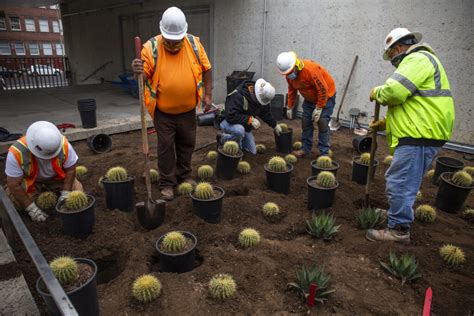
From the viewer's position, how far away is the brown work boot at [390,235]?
3.39 m

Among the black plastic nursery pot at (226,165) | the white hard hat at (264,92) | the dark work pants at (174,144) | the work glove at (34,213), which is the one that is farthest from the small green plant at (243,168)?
the work glove at (34,213)

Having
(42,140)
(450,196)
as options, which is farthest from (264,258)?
(450,196)

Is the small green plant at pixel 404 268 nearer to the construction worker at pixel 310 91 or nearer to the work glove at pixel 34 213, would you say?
the construction worker at pixel 310 91

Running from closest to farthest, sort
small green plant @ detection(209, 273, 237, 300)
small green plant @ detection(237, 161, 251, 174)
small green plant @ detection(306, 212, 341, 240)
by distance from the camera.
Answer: small green plant @ detection(209, 273, 237, 300) → small green plant @ detection(306, 212, 341, 240) → small green plant @ detection(237, 161, 251, 174)

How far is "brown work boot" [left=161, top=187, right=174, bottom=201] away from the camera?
4188mm

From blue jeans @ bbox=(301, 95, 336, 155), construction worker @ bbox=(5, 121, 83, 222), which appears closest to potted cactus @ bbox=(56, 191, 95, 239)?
construction worker @ bbox=(5, 121, 83, 222)

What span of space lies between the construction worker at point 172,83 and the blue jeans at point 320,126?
6.74 feet

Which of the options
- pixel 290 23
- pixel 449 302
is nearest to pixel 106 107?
pixel 290 23

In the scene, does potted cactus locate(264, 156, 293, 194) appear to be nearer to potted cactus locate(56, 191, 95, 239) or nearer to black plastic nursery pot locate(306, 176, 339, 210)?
black plastic nursery pot locate(306, 176, 339, 210)

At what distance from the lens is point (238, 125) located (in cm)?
545

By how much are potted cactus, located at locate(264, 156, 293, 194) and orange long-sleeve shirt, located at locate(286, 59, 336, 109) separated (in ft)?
4.69

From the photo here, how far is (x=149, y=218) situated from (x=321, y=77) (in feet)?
11.1

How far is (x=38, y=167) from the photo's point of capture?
356 cm

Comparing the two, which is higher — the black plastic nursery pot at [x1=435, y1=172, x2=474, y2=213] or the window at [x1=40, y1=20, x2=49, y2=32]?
the window at [x1=40, y1=20, x2=49, y2=32]
